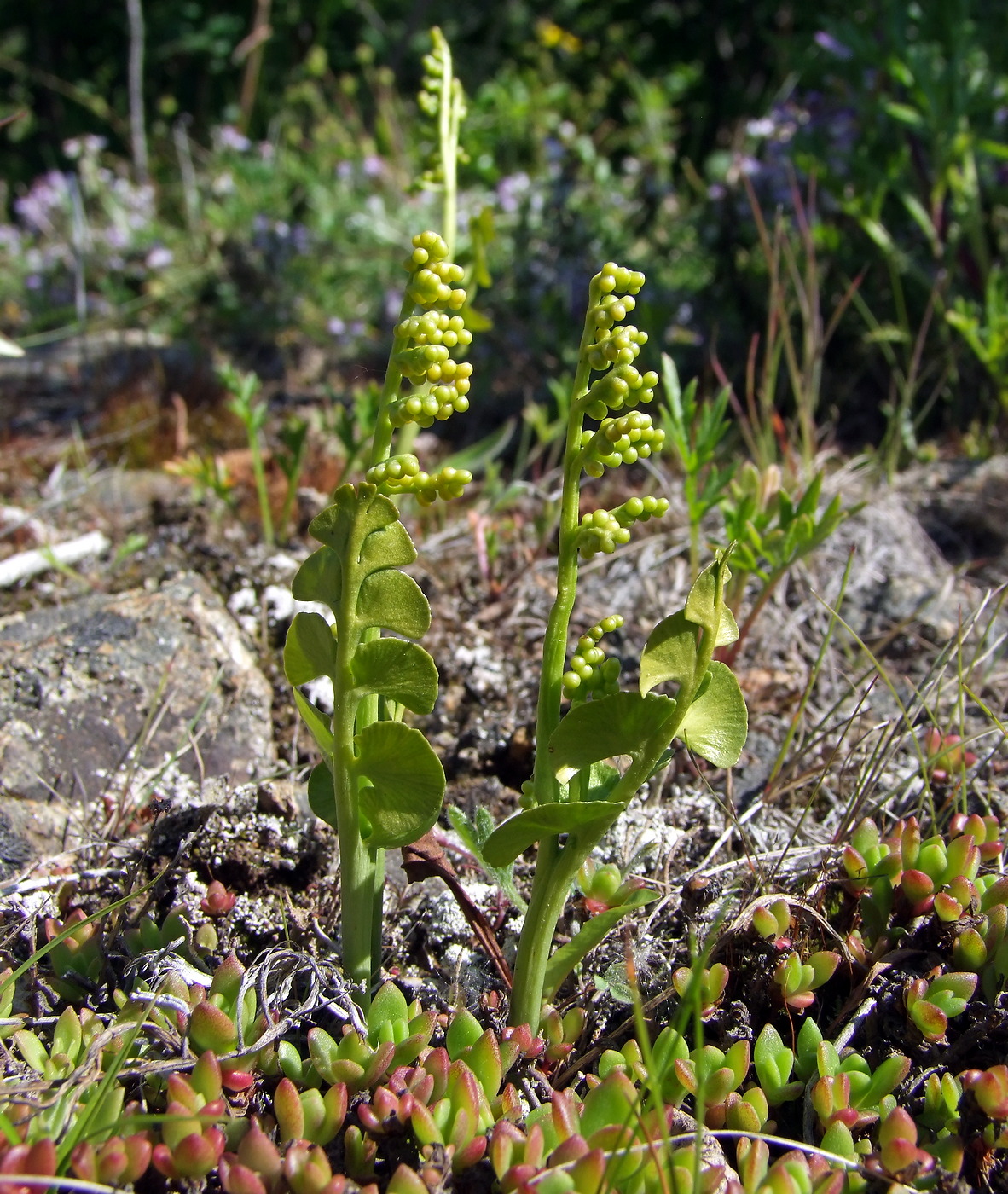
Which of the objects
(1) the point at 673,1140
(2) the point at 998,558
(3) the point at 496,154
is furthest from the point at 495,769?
(3) the point at 496,154

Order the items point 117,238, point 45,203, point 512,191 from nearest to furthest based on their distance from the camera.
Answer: point 512,191
point 117,238
point 45,203

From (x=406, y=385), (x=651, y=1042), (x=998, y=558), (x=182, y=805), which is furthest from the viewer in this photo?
(x=998, y=558)

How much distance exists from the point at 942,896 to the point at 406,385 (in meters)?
1.86

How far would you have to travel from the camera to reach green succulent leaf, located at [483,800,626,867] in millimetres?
1259

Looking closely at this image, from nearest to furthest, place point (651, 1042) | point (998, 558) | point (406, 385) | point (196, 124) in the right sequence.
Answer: point (651, 1042)
point (406, 385)
point (998, 558)
point (196, 124)

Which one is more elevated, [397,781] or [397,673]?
[397,673]

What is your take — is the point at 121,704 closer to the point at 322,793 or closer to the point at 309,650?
the point at 322,793

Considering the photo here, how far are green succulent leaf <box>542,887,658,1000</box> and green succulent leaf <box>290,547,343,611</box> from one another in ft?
1.86

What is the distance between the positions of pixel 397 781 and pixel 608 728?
0.99 ft

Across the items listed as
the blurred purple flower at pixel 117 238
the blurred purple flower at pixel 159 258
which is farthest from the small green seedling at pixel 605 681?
the blurred purple flower at pixel 117 238

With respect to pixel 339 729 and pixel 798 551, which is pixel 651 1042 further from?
pixel 798 551

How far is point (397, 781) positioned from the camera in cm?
136

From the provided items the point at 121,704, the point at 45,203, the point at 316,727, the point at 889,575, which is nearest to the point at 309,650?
the point at 316,727

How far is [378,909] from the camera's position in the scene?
159 cm
